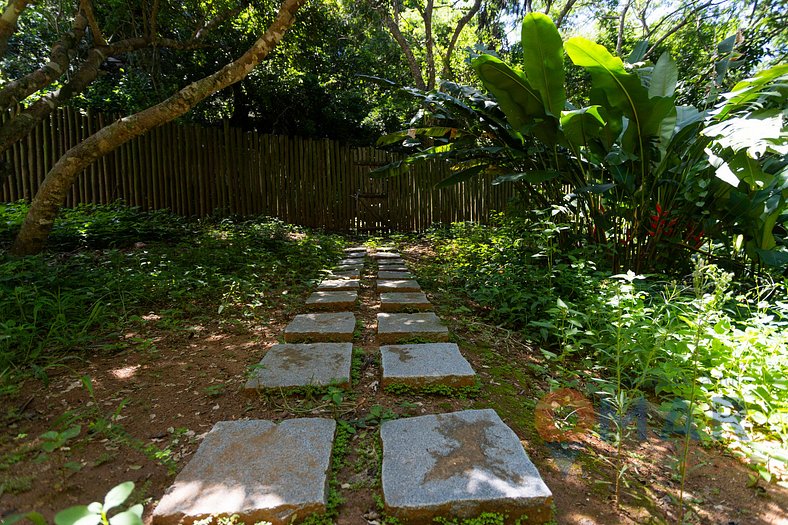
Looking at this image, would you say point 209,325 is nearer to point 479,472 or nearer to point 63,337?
point 63,337

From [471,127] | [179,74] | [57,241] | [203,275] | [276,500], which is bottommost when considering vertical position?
[276,500]

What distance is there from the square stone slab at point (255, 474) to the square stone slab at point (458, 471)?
0.24 metres

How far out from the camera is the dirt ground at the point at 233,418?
48.5 inches

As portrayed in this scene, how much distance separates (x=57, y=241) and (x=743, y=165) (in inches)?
248

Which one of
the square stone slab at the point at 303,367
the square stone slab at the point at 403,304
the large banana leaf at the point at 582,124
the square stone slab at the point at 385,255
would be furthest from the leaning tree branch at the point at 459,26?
the square stone slab at the point at 303,367

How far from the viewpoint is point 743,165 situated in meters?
2.69

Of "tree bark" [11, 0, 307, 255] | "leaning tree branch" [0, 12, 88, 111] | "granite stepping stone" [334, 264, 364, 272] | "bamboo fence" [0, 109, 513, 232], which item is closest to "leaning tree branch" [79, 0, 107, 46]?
"leaning tree branch" [0, 12, 88, 111]

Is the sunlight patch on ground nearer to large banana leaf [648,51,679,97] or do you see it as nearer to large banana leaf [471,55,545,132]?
large banana leaf [471,55,545,132]

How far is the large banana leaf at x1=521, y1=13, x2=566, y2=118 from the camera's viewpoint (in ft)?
9.97

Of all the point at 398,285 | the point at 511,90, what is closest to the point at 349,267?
the point at 398,285

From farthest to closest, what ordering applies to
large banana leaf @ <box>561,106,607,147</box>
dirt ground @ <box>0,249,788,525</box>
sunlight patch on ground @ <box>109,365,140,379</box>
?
large banana leaf @ <box>561,106,607,147</box>
sunlight patch on ground @ <box>109,365,140,379</box>
dirt ground @ <box>0,249,788,525</box>

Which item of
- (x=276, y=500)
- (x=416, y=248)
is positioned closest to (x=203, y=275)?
(x=276, y=500)

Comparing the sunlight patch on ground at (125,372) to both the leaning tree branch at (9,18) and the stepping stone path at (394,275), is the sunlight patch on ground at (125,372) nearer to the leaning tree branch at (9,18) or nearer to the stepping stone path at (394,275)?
the stepping stone path at (394,275)

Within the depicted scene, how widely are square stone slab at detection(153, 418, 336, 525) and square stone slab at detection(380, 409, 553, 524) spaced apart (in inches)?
9.6
